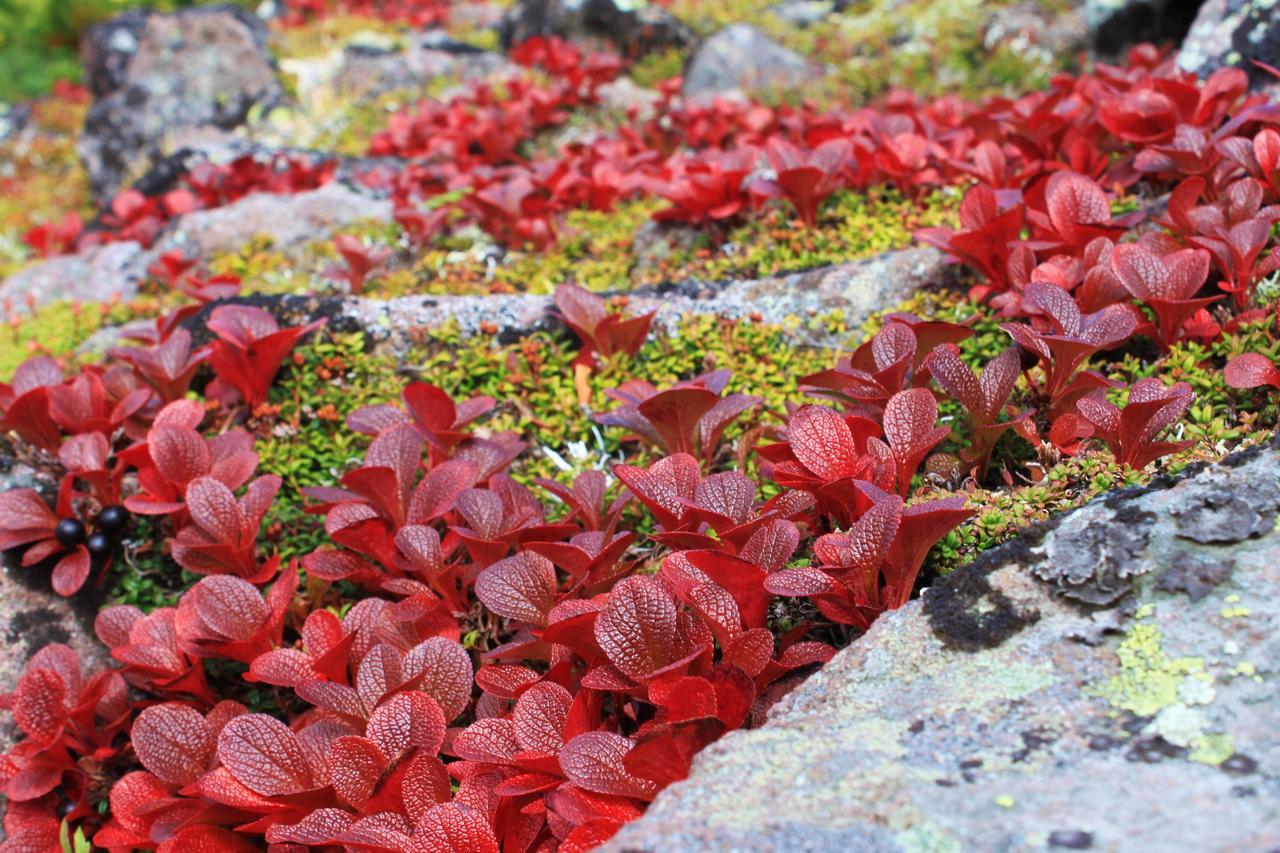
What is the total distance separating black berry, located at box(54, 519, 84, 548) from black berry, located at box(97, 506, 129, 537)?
7 centimetres

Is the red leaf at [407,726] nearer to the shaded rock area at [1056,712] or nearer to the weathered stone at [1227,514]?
the shaded rock area at [1056,712]

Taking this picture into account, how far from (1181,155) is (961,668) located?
2.55m

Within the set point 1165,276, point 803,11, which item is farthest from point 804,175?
point 803,11

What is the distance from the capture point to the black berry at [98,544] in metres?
3.10

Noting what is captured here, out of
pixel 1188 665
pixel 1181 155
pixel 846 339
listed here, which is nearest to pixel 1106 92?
pixel 1181 155

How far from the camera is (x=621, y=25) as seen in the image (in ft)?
33.4

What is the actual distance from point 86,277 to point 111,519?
367cm

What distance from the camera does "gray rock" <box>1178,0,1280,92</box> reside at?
435cm

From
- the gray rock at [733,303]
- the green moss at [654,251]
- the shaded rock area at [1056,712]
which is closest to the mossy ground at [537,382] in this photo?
the gray rock at [733,303]

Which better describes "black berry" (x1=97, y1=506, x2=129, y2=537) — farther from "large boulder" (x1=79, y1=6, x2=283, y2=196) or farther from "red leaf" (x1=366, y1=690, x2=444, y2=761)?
"large boulder" (x1=79, y1=6, x2=283, y2=196)

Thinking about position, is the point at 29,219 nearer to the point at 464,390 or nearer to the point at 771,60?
the point at 771,60

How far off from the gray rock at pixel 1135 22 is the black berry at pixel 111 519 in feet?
24.5

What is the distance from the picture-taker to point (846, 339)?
3441mm

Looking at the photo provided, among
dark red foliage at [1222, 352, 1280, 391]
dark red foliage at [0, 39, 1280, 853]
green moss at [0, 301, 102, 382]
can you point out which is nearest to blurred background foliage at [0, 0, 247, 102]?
green moss at [0, 301, 102, 382]
